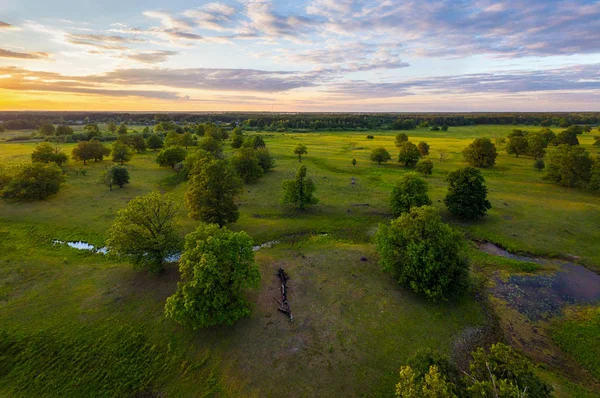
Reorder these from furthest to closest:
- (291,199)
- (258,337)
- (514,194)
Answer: (514,194)
(291,199)
(258,337)

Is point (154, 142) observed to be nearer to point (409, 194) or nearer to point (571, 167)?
point (409, 194)

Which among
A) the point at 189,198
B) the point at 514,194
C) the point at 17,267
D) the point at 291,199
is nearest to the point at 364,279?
the point at 291,199

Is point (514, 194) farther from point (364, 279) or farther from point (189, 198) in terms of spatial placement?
point (189, 198)

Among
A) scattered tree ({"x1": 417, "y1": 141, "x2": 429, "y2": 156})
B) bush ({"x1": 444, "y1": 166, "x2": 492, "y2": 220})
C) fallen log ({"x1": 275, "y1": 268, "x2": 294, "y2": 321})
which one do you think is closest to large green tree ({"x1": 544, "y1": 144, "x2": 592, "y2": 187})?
bush ({"x1": 444, "y1": 166, "x2": 492, "y2": 220})

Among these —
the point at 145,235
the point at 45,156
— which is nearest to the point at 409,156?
the point at 145,235

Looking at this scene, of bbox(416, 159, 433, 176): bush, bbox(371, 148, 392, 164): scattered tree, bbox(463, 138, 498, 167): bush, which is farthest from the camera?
bbox(371, 148, 392, 164): scattered tree

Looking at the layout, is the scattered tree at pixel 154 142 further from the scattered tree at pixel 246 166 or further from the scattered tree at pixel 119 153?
the scattered tree at pixel 246 166

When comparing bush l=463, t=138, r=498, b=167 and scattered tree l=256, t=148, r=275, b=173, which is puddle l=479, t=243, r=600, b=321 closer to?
bush l=463, t=138, r=498, b=167
